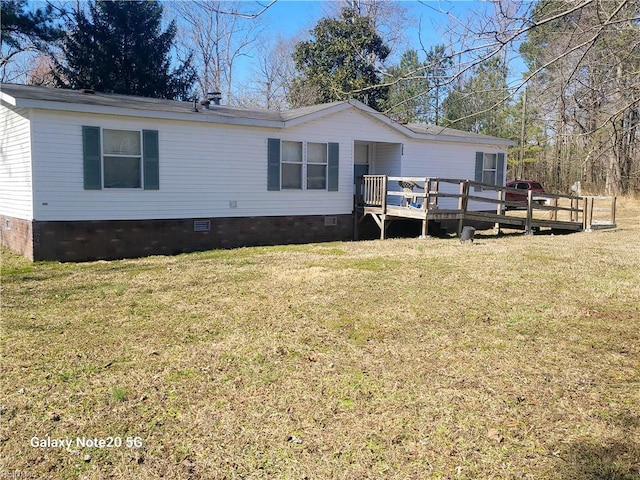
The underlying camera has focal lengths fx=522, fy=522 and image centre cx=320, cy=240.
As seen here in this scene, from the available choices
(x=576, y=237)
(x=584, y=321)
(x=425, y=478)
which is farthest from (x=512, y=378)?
(x=576, y=237)

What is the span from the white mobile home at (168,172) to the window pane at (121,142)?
0.02 meters

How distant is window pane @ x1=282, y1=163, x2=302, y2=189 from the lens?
40.8 ft

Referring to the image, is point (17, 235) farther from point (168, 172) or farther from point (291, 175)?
point (291, 175)

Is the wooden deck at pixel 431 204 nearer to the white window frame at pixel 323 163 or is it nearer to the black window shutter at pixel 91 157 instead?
the white window frame at pixel 323 163

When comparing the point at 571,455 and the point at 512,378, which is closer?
the point at 571,455

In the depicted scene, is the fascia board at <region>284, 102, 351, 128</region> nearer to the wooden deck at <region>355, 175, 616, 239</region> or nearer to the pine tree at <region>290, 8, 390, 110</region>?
the wooden deck at <region>355, 175, 616, 239</region>

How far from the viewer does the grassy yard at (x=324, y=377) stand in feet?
9.32

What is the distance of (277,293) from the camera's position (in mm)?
6457

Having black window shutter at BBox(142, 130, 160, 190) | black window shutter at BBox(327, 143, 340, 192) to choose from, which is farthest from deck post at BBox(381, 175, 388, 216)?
black window shutter at BBox(142, 130, 160, 190)

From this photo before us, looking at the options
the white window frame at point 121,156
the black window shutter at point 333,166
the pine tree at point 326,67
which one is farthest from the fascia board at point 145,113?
the pine tree at point 326,67

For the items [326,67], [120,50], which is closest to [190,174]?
[120,50]

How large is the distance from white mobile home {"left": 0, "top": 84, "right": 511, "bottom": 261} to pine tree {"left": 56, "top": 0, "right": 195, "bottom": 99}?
11.4 metres

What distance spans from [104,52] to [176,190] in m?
13.9

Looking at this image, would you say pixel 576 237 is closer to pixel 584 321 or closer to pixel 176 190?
pixel 584 321
